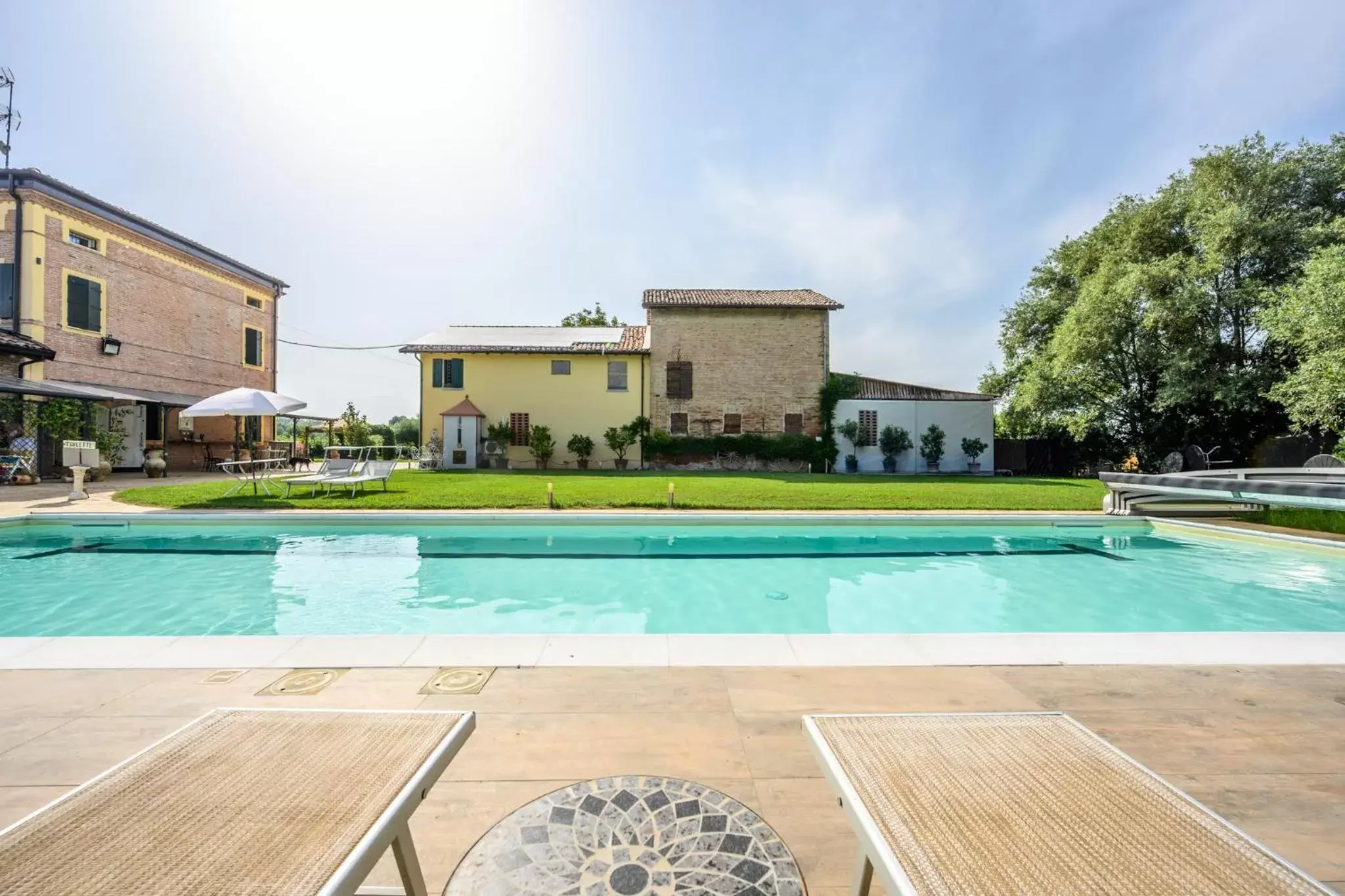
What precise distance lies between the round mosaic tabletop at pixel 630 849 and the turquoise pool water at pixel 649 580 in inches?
121

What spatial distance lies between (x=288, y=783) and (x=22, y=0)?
10889 millimetres

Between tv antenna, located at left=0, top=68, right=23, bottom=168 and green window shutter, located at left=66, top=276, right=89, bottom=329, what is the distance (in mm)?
3738

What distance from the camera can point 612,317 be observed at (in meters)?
35.7

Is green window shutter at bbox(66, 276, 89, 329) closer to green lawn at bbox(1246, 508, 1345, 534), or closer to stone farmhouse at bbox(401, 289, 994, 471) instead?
stone farmhouse at bbox(401, 289, 994, 471)

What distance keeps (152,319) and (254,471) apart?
824 cm

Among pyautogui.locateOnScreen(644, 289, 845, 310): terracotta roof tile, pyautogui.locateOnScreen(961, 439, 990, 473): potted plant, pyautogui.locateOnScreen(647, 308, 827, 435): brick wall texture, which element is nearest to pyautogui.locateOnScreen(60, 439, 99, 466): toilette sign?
pyautogui.locateOnScreen(647, 308, 827, 435): brick wall texture

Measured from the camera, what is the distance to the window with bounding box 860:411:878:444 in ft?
68.8

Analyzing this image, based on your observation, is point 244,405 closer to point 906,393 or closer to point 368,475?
point 368,475

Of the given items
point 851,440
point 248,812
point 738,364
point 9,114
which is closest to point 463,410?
point 738,364

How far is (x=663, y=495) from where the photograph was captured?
11.3m

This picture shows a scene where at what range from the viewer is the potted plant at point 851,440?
68.4ft

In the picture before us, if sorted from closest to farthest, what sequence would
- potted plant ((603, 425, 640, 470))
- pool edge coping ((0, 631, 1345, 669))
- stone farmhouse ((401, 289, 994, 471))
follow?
pool edge coping ((0, 631, 1345, 669)), potted plant ((603, 425, 640, 470)), stone farmhouse ((401, 289, 994, 471))

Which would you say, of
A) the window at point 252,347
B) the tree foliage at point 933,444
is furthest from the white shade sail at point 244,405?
the tree foliage at point 933,444

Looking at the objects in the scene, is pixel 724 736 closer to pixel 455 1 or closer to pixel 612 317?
pixel 455 1
